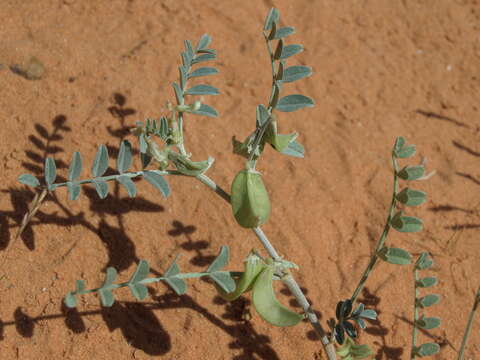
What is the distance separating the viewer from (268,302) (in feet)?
5.90

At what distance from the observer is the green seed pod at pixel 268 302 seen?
1788mm

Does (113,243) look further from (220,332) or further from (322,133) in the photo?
(322,133)

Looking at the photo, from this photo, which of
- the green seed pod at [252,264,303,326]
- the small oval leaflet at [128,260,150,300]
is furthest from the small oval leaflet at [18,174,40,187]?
the green seed pod at [252,264,303,326]

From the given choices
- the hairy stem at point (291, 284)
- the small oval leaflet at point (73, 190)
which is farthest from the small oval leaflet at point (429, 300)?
the small oval leaflet at point (73, 190)

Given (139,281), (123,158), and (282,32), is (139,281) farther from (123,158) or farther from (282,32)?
(282,32)

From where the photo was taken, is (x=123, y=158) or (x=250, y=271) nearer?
(x=250, y=271)

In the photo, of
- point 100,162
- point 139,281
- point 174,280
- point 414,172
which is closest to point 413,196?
point 414,172

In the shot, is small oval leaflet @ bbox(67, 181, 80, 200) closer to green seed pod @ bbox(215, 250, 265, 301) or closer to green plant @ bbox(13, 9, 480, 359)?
green plant @ bbox(13, 9, 480, 359)

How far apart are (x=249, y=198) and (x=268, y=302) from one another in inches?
13.7

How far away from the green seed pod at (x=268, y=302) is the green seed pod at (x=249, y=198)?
18 centimetres

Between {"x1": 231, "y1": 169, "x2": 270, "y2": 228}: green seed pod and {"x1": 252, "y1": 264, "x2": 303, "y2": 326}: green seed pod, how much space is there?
177 millimetres

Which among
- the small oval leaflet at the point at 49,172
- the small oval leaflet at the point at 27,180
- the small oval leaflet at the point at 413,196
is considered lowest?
the small oval leaflet at the point at 27,180

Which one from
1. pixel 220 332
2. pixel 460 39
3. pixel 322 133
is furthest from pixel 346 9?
pixel 220 332

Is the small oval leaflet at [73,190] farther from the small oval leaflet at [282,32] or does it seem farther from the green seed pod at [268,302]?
the small oval leaflet at [282,32]
